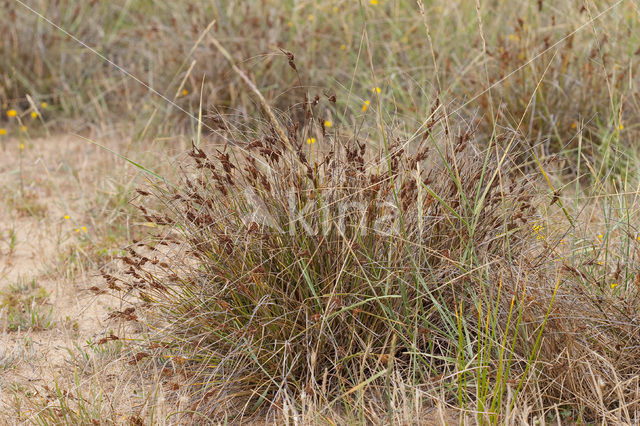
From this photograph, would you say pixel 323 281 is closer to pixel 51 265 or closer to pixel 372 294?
pixel 372 294

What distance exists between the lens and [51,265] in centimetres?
354

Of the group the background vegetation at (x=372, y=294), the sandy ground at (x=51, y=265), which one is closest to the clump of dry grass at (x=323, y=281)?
the background vegetation at (x=372, y=294)

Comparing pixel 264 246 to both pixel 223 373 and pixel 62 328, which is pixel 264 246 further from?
pixel 62 328

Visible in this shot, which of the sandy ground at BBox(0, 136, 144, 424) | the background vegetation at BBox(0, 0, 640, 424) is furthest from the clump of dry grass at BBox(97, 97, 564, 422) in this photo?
the sandy ground at BBox(0, 136, 144, 424)

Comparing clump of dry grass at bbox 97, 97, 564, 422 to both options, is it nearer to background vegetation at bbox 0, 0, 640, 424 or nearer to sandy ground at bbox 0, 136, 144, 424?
background vegetation at bbox 0, 0, 640, 424

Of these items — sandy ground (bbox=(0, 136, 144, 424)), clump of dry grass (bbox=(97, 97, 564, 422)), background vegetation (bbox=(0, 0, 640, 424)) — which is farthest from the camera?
sandy ground (bbox=(0, 136, 144, 424))

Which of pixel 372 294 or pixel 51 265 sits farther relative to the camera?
pixel 51 265

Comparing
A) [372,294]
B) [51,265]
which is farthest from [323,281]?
[51,265]

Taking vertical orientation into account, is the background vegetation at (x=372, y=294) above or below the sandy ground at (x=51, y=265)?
above

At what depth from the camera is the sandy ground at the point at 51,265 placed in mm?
2729

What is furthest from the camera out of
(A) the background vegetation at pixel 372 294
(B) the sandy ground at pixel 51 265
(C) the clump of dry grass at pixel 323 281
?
(B) the sandy ground at pixel 51 265

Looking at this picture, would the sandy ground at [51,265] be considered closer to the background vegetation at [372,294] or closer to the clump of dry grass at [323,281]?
the background vegetation at [372,294]

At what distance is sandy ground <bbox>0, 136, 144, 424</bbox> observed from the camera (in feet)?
8.95

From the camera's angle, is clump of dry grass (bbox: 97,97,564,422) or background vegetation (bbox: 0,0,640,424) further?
clump of dry grass (bbox: 97,97,564,422)
